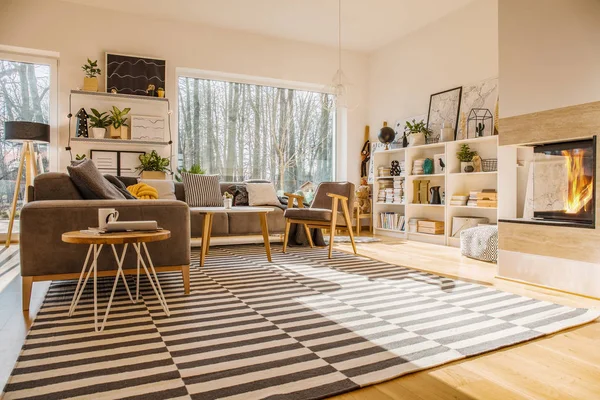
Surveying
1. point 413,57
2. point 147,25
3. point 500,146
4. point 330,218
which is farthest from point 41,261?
point 413,57

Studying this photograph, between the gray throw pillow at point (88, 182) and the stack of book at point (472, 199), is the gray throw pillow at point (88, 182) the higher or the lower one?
the higher one

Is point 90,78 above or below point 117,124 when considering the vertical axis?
above

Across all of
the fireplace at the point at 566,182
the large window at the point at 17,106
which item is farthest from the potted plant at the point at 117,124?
the fireplace at the point at 566,182

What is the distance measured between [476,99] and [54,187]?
15.2 feet

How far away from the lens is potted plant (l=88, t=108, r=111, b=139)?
5305 mm

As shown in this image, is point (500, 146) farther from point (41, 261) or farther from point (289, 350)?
point (41, 261)

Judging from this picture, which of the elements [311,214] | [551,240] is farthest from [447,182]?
[551,240]

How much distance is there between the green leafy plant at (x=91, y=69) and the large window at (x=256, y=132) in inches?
45.2

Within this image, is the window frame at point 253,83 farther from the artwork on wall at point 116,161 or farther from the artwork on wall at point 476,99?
the artwork on wall at point 476,99

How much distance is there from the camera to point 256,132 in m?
6.71

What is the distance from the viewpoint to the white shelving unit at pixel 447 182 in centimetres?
508

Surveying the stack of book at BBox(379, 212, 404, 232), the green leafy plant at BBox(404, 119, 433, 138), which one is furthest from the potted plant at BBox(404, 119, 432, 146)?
the stack of book at BBox(379, 212, 404, 232)

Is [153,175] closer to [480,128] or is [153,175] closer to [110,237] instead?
[110,237]

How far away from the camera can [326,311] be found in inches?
90.9
